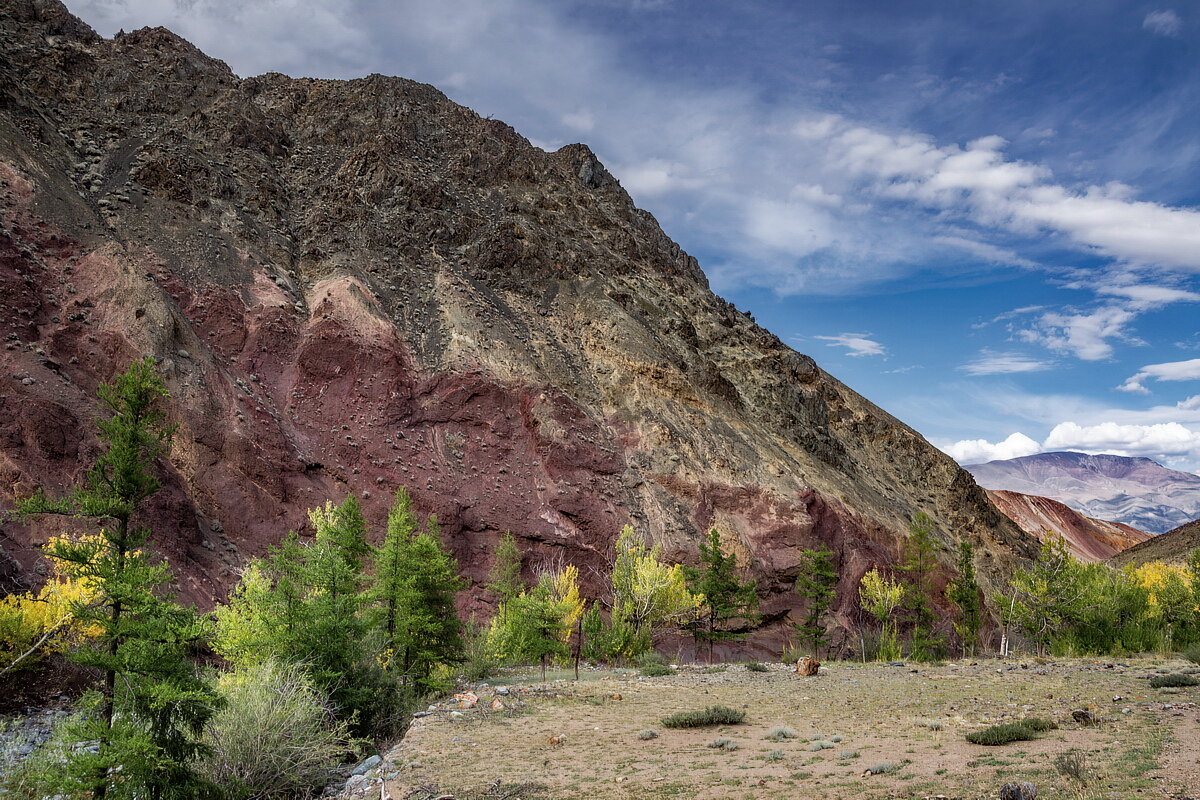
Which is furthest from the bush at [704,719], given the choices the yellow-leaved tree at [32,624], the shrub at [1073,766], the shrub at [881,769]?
the yellow-leaved tree at [32,624]

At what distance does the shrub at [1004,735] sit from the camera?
35.7 feet

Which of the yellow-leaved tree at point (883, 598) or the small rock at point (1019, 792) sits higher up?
the small rock at point (1019, 792)

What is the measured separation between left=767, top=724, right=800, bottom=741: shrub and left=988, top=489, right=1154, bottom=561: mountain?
13131 cm

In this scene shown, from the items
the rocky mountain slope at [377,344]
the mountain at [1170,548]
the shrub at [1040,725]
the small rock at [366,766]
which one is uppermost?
the rocky mountain slope at [377,344]

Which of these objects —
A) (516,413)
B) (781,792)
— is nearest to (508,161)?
(516,413)

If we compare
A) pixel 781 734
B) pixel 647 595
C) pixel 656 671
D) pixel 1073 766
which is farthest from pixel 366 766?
pixel 647 595

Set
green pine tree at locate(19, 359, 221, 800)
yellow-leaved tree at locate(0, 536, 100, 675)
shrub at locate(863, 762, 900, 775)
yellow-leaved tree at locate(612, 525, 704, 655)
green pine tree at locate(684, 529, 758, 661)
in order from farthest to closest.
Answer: green pine tree at locate(684, 529, 758, 661) < yellow-leaved tree at locate(612, 525, 704, 655) < yellow-leaved tree at locate(0, 536, 100, 675) < shrub at locate(863, 762, 900, 775) < green pine tree at locate(19, 359, 221, 800)

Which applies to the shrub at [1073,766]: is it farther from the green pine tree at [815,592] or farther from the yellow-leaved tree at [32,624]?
the green pine tree at [815,592]

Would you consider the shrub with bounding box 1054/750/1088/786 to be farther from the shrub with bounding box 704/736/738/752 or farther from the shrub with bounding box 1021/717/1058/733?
the shrub with bounding box 704/736/738/752

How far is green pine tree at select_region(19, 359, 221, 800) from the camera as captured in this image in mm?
9781

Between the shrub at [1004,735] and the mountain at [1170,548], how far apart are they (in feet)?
240

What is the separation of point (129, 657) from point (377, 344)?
36.9 meters

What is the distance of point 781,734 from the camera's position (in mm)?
13789

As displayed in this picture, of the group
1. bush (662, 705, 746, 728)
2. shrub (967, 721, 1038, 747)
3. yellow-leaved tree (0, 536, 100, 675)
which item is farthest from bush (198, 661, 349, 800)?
shrub (967, 721, 1038, 747)
